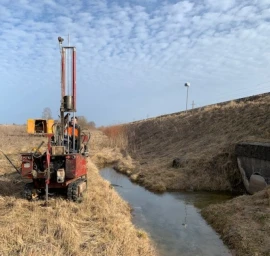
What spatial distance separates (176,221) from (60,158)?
13.9 feet

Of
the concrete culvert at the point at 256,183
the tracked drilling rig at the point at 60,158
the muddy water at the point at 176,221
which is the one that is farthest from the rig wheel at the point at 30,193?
the concrete culvert at the point at 256,183

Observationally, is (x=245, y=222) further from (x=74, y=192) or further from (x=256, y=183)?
(x=74, y=192)

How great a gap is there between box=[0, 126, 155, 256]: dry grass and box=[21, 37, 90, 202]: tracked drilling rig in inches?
18.4

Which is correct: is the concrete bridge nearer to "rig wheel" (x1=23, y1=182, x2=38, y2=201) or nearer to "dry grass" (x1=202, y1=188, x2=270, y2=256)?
"dry grass" (x1=202, y1=188, x2=270, y2=256)

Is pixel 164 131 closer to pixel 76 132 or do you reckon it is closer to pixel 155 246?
pixel 76 132

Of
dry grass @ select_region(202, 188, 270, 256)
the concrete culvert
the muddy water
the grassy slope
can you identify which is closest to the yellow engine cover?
the muddy water

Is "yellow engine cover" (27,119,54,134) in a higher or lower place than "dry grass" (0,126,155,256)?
higher

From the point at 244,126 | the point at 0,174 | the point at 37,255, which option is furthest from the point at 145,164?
the point at 37,255

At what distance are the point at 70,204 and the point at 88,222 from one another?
1131mm

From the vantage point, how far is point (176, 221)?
33.2ft

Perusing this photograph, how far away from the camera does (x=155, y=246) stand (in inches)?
312

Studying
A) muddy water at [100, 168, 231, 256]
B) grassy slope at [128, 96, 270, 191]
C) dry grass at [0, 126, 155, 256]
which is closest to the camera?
dry grass at [0, 126, 155, 256]

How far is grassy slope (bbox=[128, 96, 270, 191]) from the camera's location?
48.9 ft

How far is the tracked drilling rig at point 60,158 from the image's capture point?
8500mm
